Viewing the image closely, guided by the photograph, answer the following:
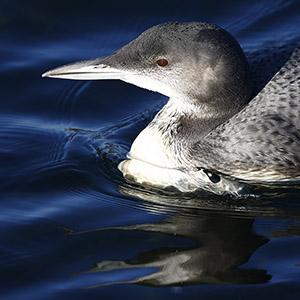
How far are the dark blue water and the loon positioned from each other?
0.68 feet

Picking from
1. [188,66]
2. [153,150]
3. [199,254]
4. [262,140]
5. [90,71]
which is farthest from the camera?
[153,150]

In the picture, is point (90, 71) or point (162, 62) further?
point (90, 71)

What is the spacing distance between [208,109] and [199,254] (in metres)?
1.34

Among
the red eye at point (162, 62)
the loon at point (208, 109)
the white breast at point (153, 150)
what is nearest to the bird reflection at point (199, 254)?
the loon at point (208, 109)

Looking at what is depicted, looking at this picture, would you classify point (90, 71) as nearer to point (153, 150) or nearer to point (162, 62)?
point (162, 62)

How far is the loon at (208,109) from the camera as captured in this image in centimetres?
566

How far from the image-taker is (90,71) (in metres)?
6.08

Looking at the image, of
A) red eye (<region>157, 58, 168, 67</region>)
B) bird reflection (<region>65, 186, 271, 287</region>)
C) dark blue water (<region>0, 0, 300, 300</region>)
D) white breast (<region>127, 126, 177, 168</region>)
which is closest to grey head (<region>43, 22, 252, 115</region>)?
red eye (<region>157, 58, 168, 67</region>)

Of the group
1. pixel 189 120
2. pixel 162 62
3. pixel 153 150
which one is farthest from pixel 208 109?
pixel 153 150

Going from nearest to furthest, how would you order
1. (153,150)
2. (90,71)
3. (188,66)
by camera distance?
(188,66) → (90,71) → (153,150)

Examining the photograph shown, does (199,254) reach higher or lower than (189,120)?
lower

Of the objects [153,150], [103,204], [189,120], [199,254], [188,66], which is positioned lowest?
→ [199,254]

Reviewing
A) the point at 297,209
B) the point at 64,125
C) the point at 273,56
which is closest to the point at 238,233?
the point at 297,209

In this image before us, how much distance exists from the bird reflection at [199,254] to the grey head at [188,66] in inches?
37.2
